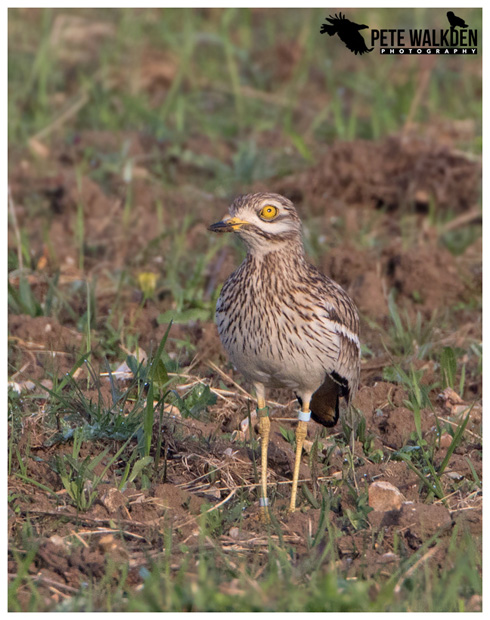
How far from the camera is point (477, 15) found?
1023 cm

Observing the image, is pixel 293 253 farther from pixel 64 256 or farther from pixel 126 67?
pixel 126 67

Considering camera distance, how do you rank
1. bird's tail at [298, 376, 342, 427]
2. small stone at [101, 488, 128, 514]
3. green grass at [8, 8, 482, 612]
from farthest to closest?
bird's tail at [298, 376, 342, 427] → small stone at [101, 488, 128, 514] → green grass at [8, 8, 482, 612]

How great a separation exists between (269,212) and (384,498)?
1.43 m

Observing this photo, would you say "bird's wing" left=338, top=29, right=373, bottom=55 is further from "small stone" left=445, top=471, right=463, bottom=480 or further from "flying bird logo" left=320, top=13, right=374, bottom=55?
"small stone" left=445, top=471, right=463, bottom=480

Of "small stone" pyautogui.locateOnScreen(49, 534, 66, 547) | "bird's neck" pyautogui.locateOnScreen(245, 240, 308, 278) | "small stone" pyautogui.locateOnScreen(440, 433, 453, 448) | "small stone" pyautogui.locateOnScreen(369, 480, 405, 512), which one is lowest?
"small stone" pyautogui.locateOnScreen(49, 534, 66, 547)

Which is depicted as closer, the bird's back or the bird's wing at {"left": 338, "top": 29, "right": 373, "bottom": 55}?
the bird's back

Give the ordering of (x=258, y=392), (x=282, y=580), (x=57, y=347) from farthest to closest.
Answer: (x=57, y=347) → (x=258, y=392) → (x=282, y=580)

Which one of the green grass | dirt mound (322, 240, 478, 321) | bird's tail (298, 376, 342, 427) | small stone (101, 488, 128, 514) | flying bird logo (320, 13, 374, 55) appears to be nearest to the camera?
the green grass

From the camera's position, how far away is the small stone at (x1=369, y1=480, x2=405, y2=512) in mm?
4449

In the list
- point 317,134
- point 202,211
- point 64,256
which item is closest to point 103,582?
point 64,256

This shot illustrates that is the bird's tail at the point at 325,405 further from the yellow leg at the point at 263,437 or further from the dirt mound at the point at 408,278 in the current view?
the dirt mound at the point at 408,278

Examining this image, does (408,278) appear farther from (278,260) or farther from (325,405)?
(278,260)

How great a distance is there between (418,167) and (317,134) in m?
1.48

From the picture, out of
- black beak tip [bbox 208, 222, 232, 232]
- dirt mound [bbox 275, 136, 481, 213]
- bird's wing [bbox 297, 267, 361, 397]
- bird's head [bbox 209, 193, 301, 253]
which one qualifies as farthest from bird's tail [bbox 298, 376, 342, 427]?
dirt mound [bbox 275, 136, 481, 213]
